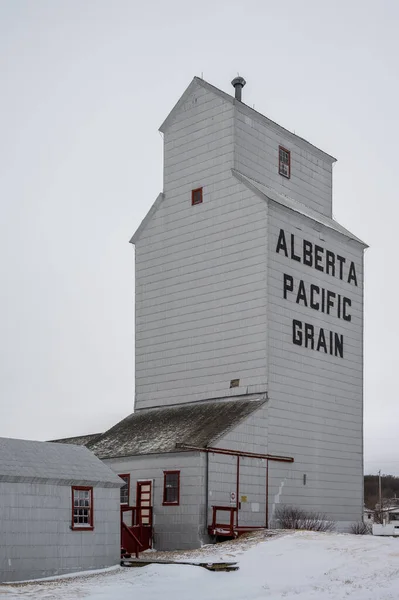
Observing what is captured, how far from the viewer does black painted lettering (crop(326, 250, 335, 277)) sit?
161ft

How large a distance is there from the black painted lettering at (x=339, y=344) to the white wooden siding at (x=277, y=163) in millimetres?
7523

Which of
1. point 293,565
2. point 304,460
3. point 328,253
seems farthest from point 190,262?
point 293,565

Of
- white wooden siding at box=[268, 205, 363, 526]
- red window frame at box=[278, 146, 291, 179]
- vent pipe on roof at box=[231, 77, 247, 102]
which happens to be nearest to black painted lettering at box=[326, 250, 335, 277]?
white wooden siding at box=[268, 205, 363, 526]

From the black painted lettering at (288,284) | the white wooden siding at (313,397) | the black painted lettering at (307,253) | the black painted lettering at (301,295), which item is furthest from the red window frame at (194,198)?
the black painted lettering at (301,295)

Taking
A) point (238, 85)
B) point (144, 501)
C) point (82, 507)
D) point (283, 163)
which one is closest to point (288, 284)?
point (283, 163)

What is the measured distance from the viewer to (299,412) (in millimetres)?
45125

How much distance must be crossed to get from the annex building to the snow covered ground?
5948 mm

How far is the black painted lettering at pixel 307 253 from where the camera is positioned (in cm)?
4747

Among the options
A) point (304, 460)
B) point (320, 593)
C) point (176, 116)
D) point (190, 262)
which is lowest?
point (320, 593)

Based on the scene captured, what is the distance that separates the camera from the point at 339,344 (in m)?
49.0

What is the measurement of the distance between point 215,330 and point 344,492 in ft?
32.9

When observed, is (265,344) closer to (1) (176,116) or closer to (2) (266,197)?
(2) (266,197)

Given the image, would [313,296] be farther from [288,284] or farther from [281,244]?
[281,244]

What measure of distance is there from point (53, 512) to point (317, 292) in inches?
787
